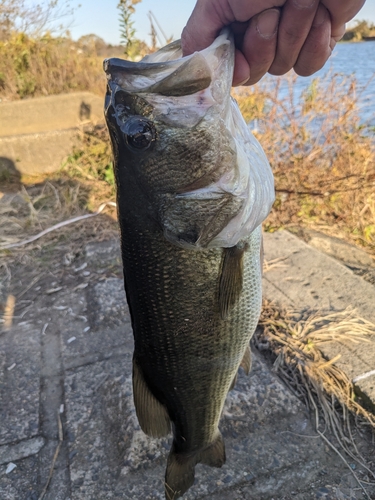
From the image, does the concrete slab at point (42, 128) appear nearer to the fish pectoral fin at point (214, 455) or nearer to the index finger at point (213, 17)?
the index finger at point (213, 17)

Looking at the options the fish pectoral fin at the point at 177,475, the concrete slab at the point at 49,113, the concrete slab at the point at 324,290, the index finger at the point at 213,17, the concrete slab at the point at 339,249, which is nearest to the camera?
the index finger at the point at 213,17

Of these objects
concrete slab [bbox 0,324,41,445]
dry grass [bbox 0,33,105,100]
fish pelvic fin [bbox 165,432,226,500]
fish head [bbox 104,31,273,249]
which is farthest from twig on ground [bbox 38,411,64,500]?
dry grass [bbox 0,33,105,100]

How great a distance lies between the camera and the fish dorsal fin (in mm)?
1228

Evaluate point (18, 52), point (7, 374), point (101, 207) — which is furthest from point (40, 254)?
point (18, 52)

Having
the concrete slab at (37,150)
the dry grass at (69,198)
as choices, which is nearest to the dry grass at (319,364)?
the dry grass at (69,198)

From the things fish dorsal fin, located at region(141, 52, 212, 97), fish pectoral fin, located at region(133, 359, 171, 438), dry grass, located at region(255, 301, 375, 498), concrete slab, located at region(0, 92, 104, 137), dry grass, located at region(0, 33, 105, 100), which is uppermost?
dry grass, located at region(0, 33, 105, 100)

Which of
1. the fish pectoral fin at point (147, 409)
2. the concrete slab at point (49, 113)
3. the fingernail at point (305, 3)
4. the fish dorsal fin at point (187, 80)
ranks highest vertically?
the fingernail at point (305, 3)

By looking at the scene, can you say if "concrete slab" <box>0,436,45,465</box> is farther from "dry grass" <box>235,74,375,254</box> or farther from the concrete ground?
"dry grass" <box>235,74,375,254</box>

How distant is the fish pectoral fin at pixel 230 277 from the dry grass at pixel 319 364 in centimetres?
115

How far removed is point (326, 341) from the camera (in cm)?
268

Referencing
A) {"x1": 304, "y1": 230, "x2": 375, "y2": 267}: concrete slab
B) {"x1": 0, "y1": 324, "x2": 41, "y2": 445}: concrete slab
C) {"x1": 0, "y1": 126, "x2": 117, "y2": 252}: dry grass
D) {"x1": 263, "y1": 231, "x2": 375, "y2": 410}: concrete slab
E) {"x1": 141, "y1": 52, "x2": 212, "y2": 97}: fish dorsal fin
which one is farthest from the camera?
{"x1": 0, "y1": 126, "x2": 117, "y2": 252}: dry grass

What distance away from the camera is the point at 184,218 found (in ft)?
4.50

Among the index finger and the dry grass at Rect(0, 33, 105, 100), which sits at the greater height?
the dry grass at Rect(0, 33, 105, 100)

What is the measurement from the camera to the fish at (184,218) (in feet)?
4.31
